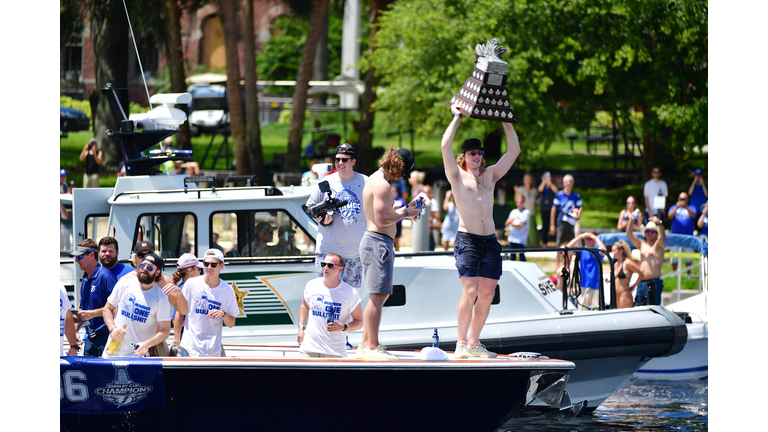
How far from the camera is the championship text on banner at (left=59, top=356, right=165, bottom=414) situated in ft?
19.9

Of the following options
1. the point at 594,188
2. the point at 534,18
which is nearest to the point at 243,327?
the point at 534,18

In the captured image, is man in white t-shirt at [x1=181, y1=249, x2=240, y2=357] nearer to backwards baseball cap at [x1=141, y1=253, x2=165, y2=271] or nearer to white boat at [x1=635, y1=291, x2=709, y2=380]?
backwards baseball cap at [x1=141, y1=253, x2=165, y2=271]

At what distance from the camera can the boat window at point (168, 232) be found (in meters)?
8.05

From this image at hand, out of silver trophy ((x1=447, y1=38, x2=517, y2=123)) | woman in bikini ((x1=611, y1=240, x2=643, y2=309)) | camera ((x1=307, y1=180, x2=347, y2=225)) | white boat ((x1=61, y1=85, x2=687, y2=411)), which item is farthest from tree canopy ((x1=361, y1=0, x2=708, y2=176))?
silver trophy ((x1=447, y1=38, x2=517, y2=123))

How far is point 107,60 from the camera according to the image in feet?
65.0

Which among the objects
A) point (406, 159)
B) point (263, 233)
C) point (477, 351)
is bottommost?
point (477, 351)

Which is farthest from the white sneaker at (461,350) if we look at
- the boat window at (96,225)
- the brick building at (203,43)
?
the brick building at (203,43)

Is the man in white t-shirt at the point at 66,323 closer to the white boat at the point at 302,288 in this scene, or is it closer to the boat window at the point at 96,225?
the white boat at the point at 302,288

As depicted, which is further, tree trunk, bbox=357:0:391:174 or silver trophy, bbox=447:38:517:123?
tree trunk, bbox=357:0:391:174

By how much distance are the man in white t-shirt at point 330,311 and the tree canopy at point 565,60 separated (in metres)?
10.8

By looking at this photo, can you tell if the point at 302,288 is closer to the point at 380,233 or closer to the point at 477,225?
the point at 380,233

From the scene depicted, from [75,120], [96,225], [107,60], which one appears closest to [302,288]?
[96,225]

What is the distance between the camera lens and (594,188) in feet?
75.8

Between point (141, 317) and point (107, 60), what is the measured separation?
1470cm
